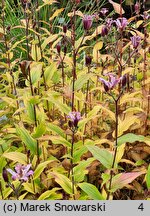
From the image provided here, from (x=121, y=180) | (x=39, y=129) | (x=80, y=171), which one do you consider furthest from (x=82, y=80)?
(x=121, y=180)

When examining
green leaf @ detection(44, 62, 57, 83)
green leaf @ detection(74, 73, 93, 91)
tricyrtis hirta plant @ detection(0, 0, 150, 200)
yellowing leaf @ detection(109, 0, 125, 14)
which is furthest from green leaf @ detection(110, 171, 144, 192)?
yellowing leaf @ detection(109, 0, 125, 14)

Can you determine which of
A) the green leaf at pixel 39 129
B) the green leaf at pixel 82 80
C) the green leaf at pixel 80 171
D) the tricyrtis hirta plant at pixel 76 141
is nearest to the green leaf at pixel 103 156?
the tricyrtis hirta plant at pixel 76 141

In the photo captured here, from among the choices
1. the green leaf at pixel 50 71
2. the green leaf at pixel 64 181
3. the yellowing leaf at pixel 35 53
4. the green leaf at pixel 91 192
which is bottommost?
the green leaf at pixel 64 181

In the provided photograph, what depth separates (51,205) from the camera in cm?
134

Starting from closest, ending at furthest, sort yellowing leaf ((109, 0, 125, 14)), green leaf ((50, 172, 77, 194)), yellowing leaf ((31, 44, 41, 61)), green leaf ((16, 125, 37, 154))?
green leaf ((50, 172, 77, 194)) → green leaf ((16, 125, 37, 154)) → yellowing leaf ((109, 0, 125, 14)) → yellowing leaf ((31, 44, 41, 61))

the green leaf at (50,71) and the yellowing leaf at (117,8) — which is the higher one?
the yellowing leaf at (117,8)

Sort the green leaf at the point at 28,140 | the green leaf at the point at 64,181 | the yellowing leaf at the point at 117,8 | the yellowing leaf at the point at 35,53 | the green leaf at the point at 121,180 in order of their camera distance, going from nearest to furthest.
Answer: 1. the green leaf at the point at 121,180
2. the green leaf at the point at 64,181
3. the green leaf at the point at 28,140
4. the yellowing leaf at the point at 117,8
5. the yellowing leaf at the point at 35,53

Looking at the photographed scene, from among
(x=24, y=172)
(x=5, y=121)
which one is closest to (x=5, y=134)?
(x=5, y=121)

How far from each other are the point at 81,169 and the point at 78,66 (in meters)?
1.23

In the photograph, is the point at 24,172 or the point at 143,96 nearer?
the point at 24,172

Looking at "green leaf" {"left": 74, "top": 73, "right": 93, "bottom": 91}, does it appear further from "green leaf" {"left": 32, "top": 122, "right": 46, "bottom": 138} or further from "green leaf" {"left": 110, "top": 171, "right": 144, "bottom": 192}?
"green leaf" {"left": 110, "top": 171, "right": 144, "bottom": 192}

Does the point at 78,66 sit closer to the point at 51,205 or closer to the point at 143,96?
the point at 143,96

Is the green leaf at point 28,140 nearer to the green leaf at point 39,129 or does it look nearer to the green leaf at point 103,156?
the green leaf at point 39,129

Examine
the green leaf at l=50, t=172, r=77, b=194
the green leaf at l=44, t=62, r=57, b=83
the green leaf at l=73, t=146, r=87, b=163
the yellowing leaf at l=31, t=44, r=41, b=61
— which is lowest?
the green leaf at l=50, t=172, r=77, b=194
